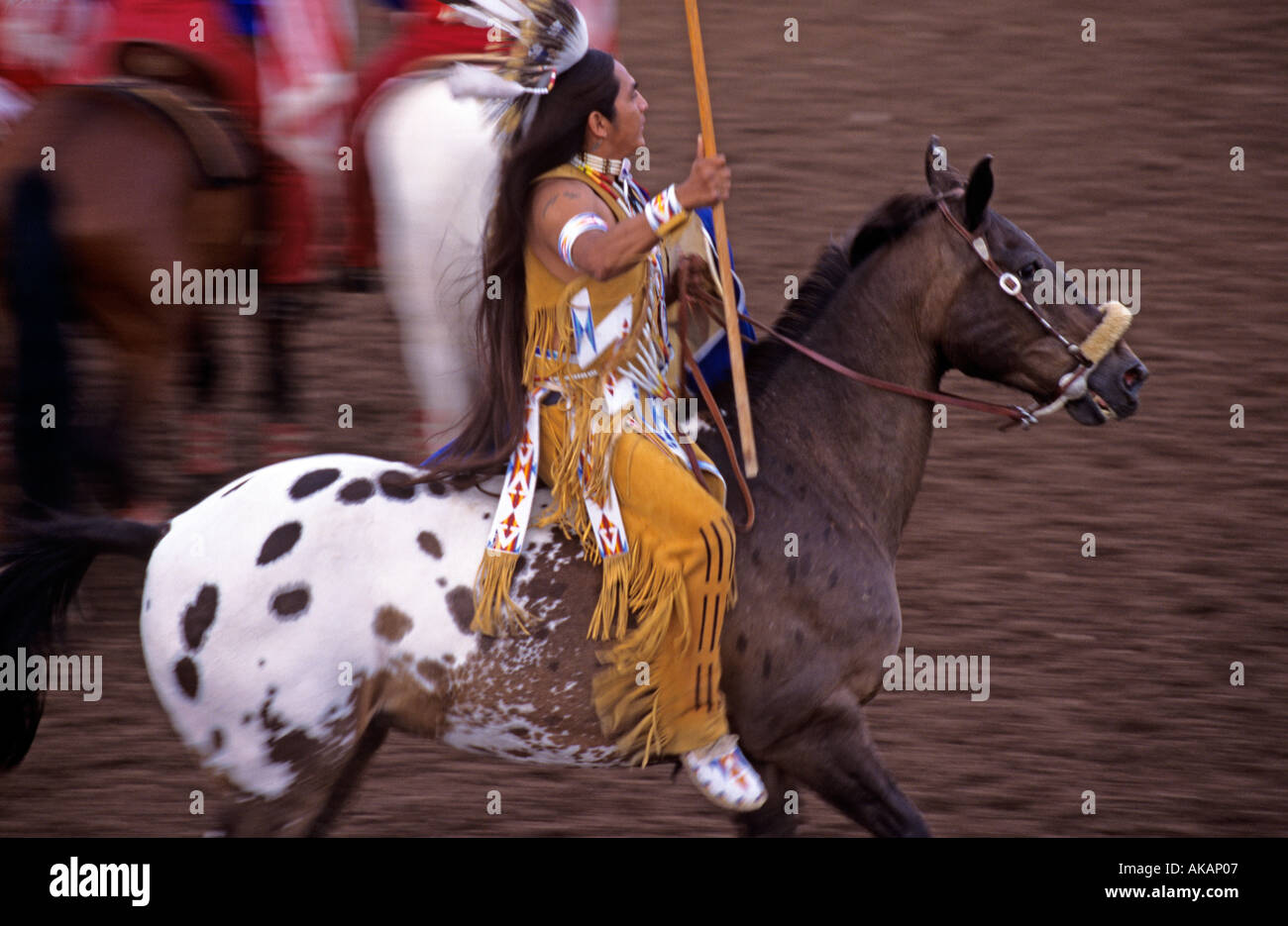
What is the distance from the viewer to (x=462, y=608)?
127 inches

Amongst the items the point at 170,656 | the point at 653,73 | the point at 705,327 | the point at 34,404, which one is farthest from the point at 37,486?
the point at 653,73

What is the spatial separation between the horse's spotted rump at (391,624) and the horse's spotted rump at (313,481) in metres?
0.32

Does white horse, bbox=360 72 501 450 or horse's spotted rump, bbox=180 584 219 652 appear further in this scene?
white horse, bbox=360 72 501 450

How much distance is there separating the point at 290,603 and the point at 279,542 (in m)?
0.14

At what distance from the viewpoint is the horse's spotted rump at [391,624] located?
3.20 meters

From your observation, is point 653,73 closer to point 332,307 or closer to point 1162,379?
point 332,307

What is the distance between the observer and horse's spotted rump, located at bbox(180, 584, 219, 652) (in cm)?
313

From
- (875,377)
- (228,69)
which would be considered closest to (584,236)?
(875,377)

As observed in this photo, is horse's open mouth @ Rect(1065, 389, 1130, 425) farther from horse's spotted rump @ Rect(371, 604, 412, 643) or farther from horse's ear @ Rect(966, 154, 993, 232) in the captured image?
horse's spotted rump @ Rect(371, 604, 412, 643)

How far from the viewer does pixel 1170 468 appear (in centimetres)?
621

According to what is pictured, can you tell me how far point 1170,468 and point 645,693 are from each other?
376 cm

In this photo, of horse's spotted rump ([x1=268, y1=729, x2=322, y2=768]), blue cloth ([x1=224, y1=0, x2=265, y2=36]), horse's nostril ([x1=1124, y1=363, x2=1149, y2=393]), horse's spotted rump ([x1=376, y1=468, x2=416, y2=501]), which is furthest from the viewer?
blue cloth ([x1=224, y1=0, x2=265, y2=36])

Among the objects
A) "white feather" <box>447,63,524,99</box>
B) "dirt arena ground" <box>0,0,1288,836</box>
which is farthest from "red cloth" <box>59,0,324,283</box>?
"white feather" <box>447,63,524,99</box>

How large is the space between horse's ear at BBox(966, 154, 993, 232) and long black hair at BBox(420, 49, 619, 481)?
2.92ft
